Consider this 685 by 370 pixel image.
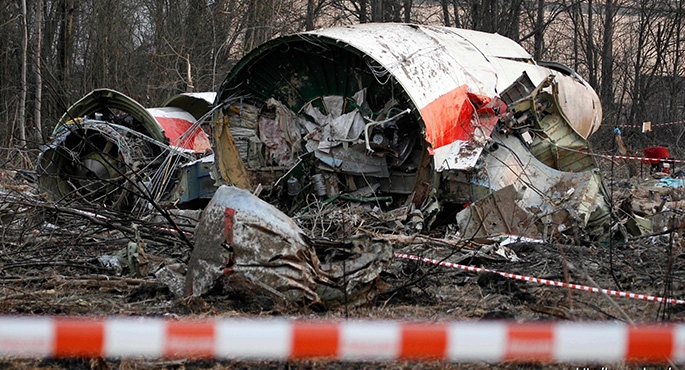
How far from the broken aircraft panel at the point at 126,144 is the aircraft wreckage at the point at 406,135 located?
11cm

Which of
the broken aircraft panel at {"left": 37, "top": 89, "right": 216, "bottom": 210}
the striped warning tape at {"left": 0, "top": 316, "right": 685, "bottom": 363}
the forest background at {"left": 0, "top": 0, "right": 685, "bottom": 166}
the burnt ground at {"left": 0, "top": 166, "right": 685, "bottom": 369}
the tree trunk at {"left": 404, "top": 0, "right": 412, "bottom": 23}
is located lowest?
the burnt ground at {"left": 0, "top": 166, "right": 685, "bottom": 369}

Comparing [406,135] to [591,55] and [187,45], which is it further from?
[591,55]

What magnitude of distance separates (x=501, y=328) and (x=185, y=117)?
9524 millimetres

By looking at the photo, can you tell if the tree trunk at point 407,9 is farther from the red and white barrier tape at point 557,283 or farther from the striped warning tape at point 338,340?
the striped warning tape at point 338,340

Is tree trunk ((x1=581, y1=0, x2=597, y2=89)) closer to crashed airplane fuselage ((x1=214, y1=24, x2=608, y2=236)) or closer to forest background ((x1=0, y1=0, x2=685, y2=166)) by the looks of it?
forest background ((x1=0, y1=0, x2=685, y2=166))

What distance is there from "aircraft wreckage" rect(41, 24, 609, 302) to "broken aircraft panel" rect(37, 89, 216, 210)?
0.36 feet

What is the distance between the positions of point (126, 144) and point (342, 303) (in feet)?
20.5

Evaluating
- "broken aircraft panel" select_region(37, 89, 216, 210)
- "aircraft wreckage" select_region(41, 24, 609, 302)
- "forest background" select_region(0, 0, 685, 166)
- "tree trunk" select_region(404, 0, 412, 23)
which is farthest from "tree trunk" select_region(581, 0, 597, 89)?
"broken aircraft panel" select_region(37, 89, 216, 210)

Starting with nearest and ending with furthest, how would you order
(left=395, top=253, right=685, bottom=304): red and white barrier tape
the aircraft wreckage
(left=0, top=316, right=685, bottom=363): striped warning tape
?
(left=0, top=316, right=685, bottom=363): striped warning tape → (left=395, top=253, right=685, bottom=304): red and white barrier tape → the aircraft wreckage

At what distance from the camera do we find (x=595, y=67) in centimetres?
2700

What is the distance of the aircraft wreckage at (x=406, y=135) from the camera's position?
848 centimetres

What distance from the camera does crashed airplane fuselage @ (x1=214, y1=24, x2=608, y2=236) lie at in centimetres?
852

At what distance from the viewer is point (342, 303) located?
16.5 feet

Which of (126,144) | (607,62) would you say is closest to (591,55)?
(607,62)
